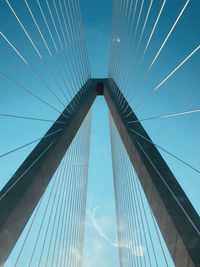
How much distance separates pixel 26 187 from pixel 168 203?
94.8 inches

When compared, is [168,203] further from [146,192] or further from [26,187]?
[26,187]

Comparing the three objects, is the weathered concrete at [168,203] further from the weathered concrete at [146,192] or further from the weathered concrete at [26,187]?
the weathered concrete at [26,187]

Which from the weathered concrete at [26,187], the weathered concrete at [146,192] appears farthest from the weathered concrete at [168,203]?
the weathered concrete at [26,187]

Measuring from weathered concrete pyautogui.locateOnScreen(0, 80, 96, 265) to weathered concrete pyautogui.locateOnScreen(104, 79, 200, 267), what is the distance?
185 cm

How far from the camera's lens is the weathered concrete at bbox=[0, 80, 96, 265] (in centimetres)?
401

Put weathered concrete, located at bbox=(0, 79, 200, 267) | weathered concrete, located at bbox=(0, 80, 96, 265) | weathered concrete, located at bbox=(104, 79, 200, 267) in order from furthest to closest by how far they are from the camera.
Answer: weathered concrete, located at bbox=(0, 80, 96, 265) < weathered concrete, located at bbox=(0, 79, 200, 267) < weathered concrete, located at bbox=(104, 79, 200, 267)

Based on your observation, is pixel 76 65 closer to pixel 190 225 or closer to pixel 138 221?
pixel 138 221

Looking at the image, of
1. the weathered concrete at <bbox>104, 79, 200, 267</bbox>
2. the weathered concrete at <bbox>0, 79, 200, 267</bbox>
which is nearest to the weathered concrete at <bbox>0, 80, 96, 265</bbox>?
the weathered concrete at <bbox>0, 79, 200, 267</bbox>

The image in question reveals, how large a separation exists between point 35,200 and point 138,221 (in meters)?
3.43

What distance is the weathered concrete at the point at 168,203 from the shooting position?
3.80 metres

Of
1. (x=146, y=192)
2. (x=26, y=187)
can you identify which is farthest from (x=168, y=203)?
(x=26, y=187)

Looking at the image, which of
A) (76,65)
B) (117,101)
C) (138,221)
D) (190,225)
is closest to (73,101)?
(117,101)

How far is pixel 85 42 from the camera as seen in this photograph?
46.0 ft

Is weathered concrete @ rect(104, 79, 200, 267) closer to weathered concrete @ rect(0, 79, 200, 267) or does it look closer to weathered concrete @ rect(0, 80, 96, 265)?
weathered concrete @ rect(0, 79, 200, 267)
